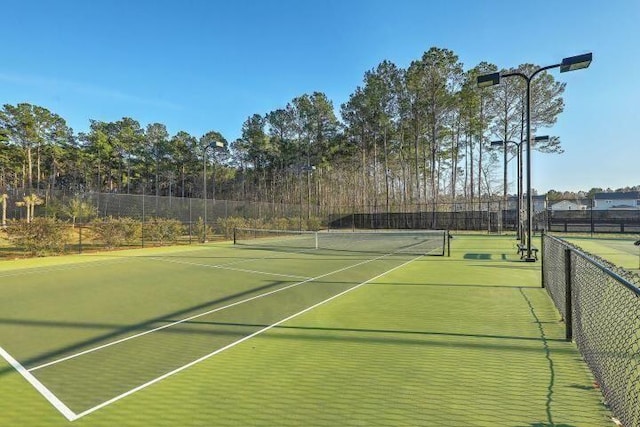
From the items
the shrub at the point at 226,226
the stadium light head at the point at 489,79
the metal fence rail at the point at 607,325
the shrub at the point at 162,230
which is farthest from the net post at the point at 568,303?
the shrub at the point at 226,226

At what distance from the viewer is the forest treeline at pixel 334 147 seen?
124 ft

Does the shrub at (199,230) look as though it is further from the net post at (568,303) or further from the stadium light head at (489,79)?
the net post at (568,303)

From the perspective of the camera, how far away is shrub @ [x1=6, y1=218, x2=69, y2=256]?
47.1ft

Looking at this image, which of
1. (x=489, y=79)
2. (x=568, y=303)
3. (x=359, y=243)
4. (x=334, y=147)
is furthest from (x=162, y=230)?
(x=334, y=147)

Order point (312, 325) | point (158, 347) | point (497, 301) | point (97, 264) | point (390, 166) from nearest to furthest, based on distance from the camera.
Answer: point (158, 347), point (312, 325), point (497, 301), point (97, 264), point (390, 166)

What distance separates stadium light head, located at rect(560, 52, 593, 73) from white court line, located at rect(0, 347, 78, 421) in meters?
10.5

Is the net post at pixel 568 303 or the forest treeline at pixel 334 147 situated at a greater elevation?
the forest treeline at pixel 334 147

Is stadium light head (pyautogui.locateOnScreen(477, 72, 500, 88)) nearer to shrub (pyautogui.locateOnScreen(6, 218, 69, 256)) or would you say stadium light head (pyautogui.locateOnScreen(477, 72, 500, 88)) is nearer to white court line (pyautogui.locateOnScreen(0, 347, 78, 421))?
white court line (pyautogui.locateOnScreen(0, 347, 78, 421))

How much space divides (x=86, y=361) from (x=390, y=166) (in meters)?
47.6

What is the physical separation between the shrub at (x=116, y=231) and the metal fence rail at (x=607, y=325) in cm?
1807

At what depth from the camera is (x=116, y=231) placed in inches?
712

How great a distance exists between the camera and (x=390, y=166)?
1949 inches

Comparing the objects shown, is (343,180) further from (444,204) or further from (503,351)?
(503,351)

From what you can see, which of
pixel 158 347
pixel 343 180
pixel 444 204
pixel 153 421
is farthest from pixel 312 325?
pixel 343 180
